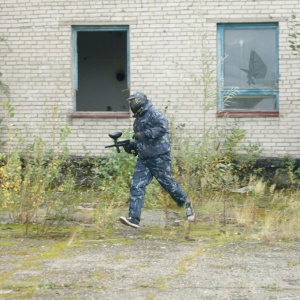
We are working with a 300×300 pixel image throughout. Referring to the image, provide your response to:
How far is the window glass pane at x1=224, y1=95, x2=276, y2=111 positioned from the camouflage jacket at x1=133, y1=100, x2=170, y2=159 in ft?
13.2

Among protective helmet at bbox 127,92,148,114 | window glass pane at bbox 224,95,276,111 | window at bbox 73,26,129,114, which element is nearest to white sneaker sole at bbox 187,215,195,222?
protective helmet at bbox 127,92,148,114

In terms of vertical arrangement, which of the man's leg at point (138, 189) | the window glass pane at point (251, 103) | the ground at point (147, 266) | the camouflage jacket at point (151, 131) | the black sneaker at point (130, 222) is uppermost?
the window glass pane at point (251, 103)

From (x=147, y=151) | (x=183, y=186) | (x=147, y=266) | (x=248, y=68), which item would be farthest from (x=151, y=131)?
(x=248, y=68)

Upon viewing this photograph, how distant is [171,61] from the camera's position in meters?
13.8

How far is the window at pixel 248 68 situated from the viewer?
1384cm

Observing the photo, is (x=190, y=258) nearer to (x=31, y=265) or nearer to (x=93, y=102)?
(x=31, y=265)

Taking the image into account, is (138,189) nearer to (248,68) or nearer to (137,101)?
(137,101)

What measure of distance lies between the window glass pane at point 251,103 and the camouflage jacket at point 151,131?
402 centimetres

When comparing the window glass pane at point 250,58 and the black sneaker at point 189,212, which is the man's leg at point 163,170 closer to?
the black sneaker at point 189,212

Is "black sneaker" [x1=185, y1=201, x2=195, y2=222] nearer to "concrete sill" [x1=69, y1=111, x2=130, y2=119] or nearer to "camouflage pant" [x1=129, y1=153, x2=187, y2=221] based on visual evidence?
"camouflage pant" [x1=129, y1=153, x2=187, y2=221]

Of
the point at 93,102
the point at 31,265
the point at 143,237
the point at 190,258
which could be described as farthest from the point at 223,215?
the point at 93,102

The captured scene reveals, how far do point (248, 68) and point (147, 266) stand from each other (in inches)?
260

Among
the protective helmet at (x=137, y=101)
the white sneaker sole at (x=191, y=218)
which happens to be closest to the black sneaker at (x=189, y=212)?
the white sneaker sole at (x=191, y=218)

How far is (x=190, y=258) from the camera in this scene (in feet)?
27.3
